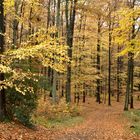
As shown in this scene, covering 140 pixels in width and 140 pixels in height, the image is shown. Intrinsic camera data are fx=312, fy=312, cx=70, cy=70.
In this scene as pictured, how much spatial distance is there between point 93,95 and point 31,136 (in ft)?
139

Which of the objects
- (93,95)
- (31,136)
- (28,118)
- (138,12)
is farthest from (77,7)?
(93,95)

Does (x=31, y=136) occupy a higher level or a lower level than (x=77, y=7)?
lower

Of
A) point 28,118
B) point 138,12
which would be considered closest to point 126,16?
point 138,12

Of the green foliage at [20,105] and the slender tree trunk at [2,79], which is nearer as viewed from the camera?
the slender tree trunk at [2,79]

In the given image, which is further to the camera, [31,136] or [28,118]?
[28,118]

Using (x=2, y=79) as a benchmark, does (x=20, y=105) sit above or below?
below

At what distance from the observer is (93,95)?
54.3m

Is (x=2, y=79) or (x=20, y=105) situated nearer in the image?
(x=2, y=79)

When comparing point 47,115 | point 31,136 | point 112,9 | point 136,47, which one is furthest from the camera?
point 112,9

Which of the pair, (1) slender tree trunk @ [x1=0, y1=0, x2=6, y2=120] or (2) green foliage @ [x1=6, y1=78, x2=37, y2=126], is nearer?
(1) slender tree trunk @ [x1=0, y1=0, x2=6, y2=120]

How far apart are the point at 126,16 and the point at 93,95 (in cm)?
3788

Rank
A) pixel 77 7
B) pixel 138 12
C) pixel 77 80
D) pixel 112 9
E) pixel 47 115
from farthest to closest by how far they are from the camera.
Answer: pixel 112 9 < pixel 77 80 < pixel 77 7 < pixel 47 115 < pixel 138 12

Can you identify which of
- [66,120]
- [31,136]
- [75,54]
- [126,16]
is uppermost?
[126,16]

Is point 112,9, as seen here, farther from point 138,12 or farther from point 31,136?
point 31,136
